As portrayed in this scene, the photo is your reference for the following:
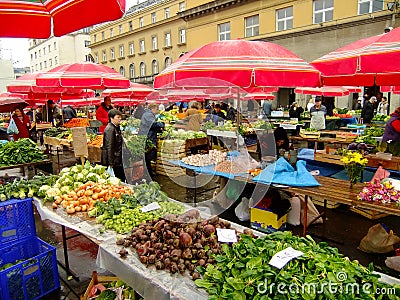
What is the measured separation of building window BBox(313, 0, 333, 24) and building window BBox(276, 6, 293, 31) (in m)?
1.75

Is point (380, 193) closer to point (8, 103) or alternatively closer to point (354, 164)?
point (354, 164)

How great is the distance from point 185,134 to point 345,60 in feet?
11.4

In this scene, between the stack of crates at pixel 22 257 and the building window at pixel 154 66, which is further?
the building window at pixel 154 66

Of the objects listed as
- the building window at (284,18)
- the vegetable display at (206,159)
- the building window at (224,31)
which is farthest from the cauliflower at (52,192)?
the building window at (224,31)

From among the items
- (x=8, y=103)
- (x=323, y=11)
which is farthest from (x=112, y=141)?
(x=323, y=11)

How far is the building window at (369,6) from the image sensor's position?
52.5ft

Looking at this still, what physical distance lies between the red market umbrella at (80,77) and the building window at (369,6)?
1506 centimetres

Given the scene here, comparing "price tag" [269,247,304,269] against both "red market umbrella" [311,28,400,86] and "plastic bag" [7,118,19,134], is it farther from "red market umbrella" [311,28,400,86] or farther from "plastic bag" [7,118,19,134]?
"plastic bag" [7,118,19,134]

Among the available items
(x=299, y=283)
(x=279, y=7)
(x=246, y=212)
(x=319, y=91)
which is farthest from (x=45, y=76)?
(x=279, y=7)

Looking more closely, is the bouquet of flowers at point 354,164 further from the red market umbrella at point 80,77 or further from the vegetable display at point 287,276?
the red market umbrella at point 80,77

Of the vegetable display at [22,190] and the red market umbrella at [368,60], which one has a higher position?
the red market umbrella at [368,60]

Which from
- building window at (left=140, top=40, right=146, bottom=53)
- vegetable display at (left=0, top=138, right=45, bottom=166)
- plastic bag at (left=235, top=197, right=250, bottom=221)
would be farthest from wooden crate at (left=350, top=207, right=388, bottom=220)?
building window at (left=140, top=40, right=146, bottom=53)

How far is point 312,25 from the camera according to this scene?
747 inches

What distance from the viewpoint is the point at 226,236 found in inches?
99.7
